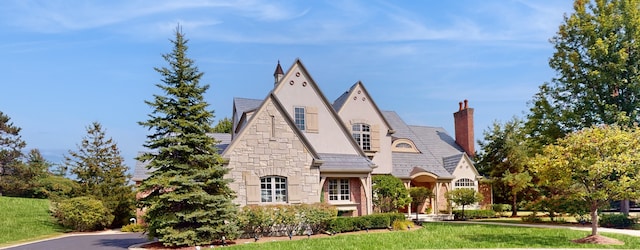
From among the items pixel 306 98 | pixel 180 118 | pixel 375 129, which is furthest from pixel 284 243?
pixel 375 129

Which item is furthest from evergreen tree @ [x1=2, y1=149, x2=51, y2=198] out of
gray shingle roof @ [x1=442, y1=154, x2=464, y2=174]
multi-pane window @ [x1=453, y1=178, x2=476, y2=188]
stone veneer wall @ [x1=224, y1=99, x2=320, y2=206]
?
multi-pane window @ [x1=453, y1=178, x2=476, y2=188]

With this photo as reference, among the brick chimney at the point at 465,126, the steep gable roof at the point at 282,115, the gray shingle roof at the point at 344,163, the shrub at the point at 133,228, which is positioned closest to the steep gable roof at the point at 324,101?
the gray shingle roof at the point at 344,163

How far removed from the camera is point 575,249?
12.3 metres

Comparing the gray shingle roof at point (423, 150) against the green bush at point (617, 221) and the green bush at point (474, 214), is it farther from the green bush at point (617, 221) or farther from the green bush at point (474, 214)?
the green bush at point (617, 221)

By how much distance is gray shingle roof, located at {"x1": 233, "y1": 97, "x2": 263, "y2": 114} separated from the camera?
2519cm

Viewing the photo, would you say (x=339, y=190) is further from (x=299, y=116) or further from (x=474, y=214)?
(x=474, y=214)

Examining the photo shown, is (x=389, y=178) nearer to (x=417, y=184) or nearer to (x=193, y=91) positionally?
(x=417, y=184)

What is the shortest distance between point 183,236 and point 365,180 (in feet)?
32.6

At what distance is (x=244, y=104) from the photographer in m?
25.8

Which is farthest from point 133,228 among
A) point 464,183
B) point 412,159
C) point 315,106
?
point 464,183

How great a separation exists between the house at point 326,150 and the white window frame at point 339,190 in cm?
5

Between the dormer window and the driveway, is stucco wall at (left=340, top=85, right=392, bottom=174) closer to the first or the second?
the dormer window

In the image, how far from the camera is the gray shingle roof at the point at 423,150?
29606mm

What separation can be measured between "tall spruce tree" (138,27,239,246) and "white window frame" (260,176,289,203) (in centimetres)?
237
